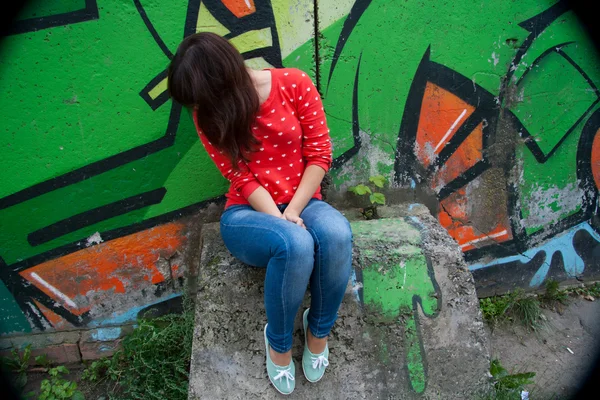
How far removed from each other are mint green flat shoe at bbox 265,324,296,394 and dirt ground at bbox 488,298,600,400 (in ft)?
4.94

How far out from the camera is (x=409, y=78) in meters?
2.44

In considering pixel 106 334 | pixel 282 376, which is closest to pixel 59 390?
pixel 106 334

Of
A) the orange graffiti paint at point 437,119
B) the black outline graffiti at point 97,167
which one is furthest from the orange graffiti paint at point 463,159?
the black outline graffiti at point 97,167

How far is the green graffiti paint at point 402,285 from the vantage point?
78.0 inches

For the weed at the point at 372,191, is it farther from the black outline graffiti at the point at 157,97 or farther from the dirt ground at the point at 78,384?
the dirt ground at the point at 78,384

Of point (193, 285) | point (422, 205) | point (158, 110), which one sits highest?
point (158, 110)

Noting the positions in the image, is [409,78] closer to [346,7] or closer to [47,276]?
[346,7]

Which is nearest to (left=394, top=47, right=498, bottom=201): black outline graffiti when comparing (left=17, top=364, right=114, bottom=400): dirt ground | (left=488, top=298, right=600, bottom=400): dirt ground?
(left=488, top=298, right=600, bottom=400): dirt ground

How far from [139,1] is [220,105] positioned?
3.14 feet

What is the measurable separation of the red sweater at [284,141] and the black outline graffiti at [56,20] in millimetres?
943

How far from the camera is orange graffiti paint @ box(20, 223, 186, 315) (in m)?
2.44

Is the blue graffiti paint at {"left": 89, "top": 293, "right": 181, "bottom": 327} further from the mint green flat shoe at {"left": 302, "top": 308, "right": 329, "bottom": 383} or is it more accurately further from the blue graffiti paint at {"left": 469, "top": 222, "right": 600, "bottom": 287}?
the blue graffiti paint at {"left": 469, "top": 222, "right": 600, "bottom": 287}

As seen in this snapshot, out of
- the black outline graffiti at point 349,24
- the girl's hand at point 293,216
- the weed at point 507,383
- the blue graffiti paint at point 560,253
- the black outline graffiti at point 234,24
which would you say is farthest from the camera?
the blue graffiti paint at point 560,253

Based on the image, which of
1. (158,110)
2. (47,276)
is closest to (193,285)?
(47,276)
